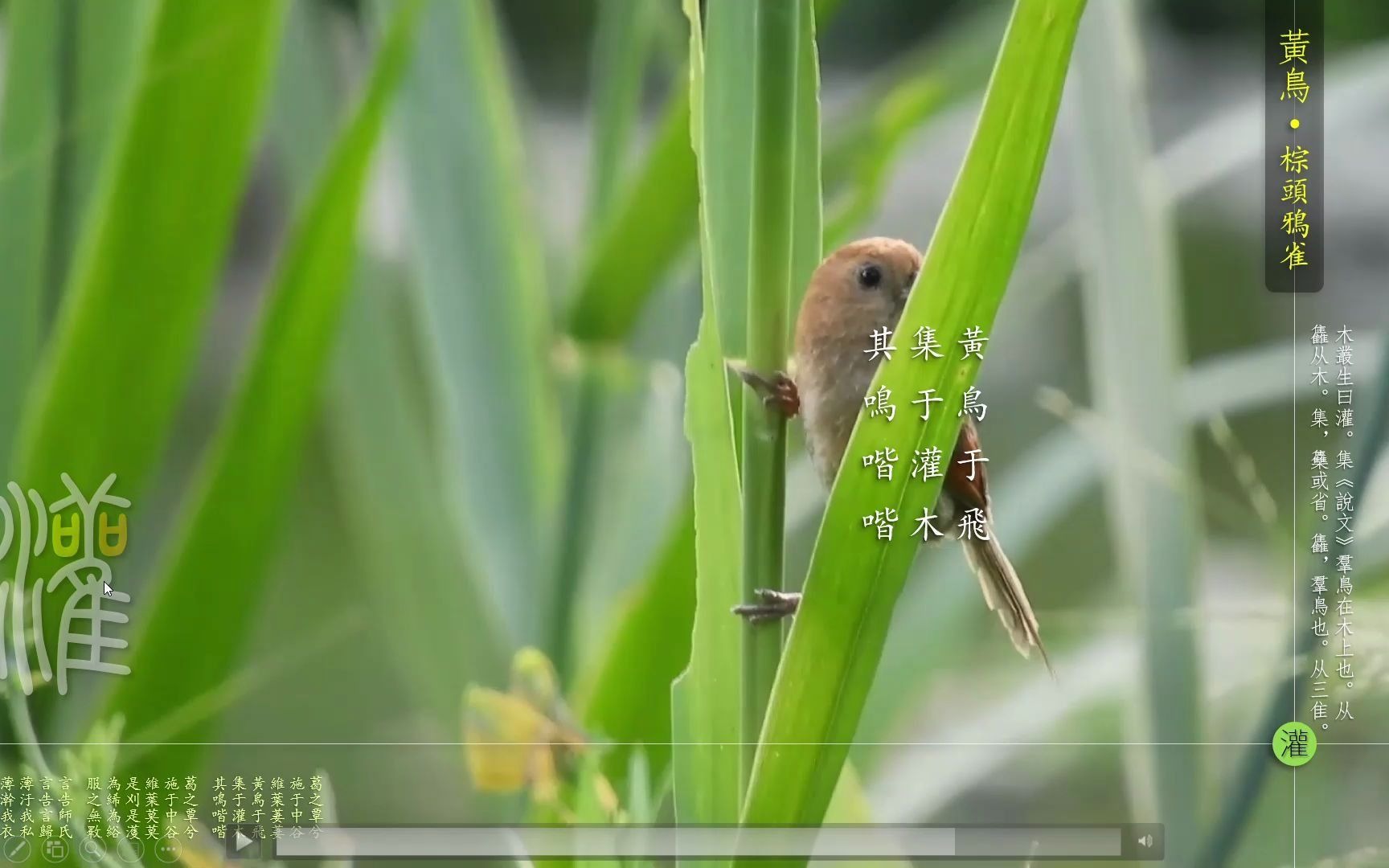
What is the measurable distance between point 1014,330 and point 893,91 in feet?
0.79

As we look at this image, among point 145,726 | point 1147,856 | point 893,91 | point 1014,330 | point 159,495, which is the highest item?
point 893,91

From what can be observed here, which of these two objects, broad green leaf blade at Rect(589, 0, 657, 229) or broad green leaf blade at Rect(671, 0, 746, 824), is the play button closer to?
broad green leaf blade at Rect(671, 0, 746, 824)

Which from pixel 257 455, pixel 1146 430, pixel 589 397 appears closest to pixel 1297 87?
pixel 1146 430

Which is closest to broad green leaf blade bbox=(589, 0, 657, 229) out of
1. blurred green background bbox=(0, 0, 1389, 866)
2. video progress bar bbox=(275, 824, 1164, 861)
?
blurred green background bbox=(0, 0, 1389, 866)

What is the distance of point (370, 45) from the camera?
2.84 feet

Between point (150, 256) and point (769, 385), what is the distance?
527 mm

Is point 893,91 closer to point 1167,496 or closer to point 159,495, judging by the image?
point 1167,496

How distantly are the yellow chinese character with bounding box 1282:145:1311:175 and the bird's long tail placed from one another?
0.43m

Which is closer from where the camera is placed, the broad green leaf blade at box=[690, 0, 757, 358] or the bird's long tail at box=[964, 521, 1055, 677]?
the broad green leaf blade at box=[690, 0, 757, 358]

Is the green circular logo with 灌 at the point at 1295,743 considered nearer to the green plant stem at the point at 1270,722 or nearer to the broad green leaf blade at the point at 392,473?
the green plant stem at the point at 1270,722

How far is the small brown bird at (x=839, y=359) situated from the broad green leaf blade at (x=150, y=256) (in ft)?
1.58

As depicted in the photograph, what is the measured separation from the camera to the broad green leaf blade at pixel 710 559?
0.71 m

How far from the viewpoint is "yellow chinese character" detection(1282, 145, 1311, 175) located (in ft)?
2.97

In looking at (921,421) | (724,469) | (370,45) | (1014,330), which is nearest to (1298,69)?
(1014,330)
